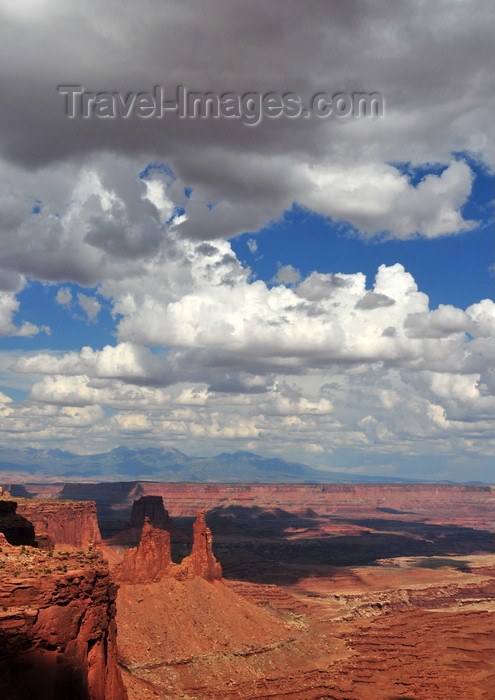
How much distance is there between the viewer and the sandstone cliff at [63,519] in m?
127

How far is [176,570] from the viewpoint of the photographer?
9700 centimetres

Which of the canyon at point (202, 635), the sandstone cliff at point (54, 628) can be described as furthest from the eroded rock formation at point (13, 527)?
the sandstone cliff at point (54, 628)

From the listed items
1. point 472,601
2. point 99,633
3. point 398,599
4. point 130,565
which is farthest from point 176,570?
point 472,601

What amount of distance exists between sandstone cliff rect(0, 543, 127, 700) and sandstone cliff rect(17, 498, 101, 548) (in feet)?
297

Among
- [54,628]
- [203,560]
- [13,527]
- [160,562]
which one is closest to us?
[54,628]

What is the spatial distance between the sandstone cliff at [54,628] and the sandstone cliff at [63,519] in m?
90.4

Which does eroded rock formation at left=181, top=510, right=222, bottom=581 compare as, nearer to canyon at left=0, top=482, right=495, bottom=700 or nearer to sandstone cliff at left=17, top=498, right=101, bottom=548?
canyon at left=0, top=482, right=495, bottom=700

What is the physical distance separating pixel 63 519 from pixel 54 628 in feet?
386

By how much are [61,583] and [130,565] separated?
63.5 meters

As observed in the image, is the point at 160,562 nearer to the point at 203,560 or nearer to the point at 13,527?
the point at 203,560

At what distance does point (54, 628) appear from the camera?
98.8 ft

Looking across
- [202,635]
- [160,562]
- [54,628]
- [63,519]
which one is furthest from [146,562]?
[54,628]

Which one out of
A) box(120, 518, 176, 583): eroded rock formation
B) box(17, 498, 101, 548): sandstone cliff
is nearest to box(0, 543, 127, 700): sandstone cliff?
box(120, 518, 176, 583): eroded rock formation

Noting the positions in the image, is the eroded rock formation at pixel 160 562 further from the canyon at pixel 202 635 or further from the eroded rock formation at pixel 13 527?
the eroded rock formation at pixel 13 527
